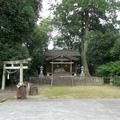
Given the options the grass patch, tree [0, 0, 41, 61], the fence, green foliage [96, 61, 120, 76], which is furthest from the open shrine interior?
the grass patch

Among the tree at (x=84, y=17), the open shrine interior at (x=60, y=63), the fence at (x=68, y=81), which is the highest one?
the tree at (x=84, y=17)

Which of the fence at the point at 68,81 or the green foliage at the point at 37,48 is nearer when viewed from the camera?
the fence at the point at 68,81

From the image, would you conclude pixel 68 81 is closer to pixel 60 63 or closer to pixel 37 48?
pixel 37 48

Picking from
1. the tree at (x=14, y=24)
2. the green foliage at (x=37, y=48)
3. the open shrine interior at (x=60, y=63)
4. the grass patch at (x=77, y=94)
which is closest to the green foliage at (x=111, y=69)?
the open shrine interior at (x=60, y=63)

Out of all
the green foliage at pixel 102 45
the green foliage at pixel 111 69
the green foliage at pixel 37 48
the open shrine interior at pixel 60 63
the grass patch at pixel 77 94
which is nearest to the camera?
the grass patch at pixel 77 94

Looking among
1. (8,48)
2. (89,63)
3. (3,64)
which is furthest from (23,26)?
(89,63)

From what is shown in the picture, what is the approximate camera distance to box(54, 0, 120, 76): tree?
4606cm

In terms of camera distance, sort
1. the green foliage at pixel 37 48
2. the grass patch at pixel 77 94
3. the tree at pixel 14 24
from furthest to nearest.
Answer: the green foliage at pixel 37 48 → the tree at pixel 14 24 → the grass patch at pixel 77 94

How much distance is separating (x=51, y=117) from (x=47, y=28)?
38.7 m

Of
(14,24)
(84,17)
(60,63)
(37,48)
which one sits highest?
(84,17)

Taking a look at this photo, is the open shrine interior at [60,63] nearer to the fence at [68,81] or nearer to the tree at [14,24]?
the fence at [68,81]

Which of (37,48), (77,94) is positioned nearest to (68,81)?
(37,48)

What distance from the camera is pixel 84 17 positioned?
48.7 meters

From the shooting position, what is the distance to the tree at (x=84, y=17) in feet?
151
